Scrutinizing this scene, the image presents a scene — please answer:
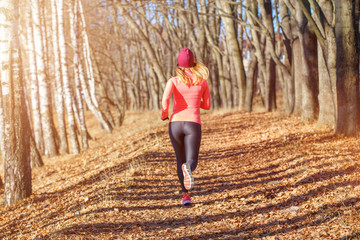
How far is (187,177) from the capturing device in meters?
5.48

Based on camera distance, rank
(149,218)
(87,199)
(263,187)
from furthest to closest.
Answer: (87,199), (263,187), (149,218)

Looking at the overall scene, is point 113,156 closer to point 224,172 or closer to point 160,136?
point 160,136

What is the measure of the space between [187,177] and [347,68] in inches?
234

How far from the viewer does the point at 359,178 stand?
6.30 meters

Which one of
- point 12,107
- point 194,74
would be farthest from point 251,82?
point 194,74

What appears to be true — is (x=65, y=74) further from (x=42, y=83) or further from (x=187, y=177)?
(x=187, y=177)

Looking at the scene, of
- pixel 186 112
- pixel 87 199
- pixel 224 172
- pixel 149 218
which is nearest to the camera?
pixel 186 112

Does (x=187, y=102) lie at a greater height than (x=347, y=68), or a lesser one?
lesser

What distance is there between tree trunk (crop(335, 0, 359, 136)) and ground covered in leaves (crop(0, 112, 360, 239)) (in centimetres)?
57

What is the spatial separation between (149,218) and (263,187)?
220cm

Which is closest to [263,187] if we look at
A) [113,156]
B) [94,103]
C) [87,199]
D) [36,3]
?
[87,199]

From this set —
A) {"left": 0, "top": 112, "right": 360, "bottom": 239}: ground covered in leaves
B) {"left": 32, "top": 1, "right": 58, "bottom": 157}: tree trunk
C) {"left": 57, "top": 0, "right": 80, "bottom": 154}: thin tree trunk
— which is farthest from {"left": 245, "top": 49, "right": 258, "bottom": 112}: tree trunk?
{"left": 32, "top": 1, "right": 58, "bottom": 157}: tree trunk

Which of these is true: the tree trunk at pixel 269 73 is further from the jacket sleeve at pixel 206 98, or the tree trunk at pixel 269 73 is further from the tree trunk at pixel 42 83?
the jacket sleeve at pixel 206 98

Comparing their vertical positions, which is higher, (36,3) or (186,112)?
(36,3)
